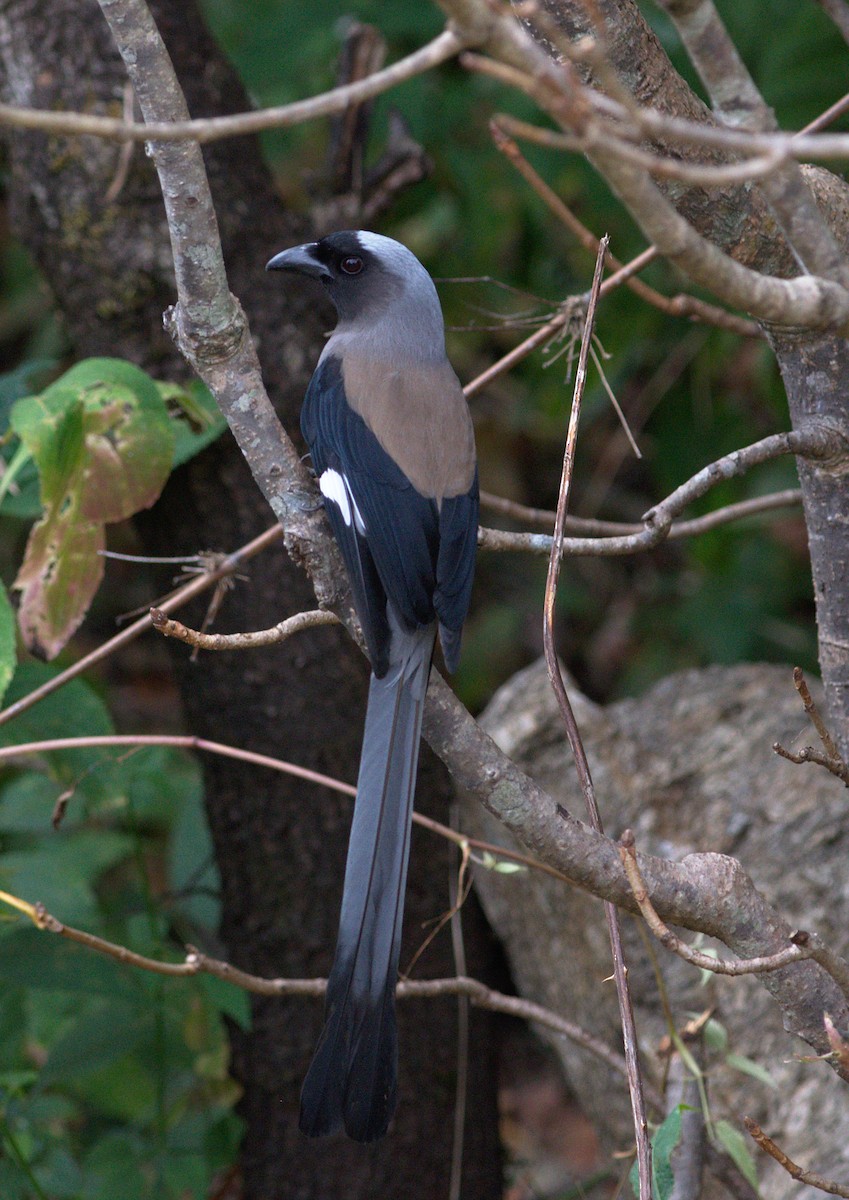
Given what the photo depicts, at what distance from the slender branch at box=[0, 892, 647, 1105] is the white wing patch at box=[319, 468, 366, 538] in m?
0.54

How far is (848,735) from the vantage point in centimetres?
144

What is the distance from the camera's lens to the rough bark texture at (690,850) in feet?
5.93

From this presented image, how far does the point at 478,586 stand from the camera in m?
3.94

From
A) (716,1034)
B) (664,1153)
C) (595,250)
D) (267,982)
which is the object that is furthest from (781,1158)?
(595,250)

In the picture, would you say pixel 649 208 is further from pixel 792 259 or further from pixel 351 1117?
pixel 351 1117

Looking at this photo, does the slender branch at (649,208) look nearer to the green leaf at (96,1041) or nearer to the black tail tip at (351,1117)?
the black tail tip at (351,1117)

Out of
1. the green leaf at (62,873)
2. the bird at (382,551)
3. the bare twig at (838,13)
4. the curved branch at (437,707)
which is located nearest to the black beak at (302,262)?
the bird at (382,551)

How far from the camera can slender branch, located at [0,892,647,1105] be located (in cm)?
133

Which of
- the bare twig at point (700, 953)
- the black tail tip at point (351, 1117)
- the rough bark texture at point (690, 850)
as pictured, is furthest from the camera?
the rough bark texture at point (690, 850)

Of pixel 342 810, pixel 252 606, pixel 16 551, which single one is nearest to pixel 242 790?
pixel 342 810

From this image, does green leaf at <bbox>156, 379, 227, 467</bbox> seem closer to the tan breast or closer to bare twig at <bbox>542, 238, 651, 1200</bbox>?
the tan breast

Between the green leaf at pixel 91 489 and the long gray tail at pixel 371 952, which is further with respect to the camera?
the green leaf at pixel 91 489

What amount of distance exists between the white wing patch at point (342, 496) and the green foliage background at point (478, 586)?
310mm

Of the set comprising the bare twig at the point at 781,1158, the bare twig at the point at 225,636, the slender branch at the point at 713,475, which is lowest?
the bare twig at the point at 781,1158
